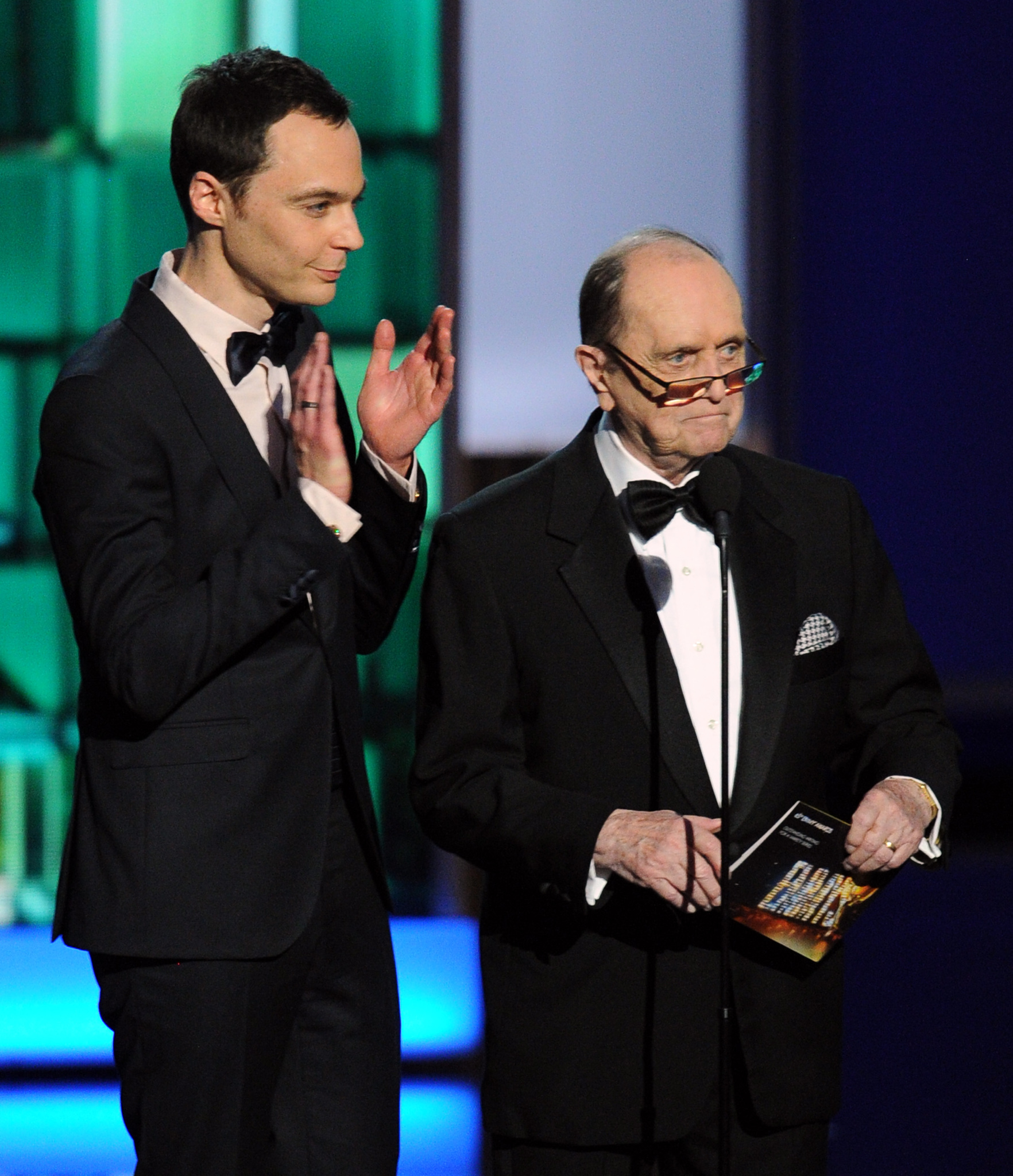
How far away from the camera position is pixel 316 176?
181cm

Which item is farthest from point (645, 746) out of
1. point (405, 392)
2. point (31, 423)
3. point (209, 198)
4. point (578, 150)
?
point (31, 423)

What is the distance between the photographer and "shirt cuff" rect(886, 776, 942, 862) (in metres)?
1.85

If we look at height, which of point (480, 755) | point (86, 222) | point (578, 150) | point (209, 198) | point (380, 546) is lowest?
point (480, 755)

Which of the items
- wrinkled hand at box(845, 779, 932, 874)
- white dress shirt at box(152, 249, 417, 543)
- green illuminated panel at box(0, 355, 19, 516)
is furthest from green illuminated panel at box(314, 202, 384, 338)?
wrinkled hand at box(845, 779, 932, 874)

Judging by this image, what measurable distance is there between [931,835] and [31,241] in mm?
3026

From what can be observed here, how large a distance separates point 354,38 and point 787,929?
2.85m

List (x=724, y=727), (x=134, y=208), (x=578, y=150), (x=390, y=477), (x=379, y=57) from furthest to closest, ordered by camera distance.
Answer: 1. (x=134, y=208)
2. (x=379, y=57)
3. (x=578, y=150)
4. (x=390, y=477)
5. (x=724, y=727)

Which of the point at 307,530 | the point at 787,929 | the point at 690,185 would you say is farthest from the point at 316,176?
the point at 690,185

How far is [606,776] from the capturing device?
1.87 meters

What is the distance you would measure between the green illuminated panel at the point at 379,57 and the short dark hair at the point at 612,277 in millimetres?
2068

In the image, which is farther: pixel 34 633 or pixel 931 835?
pixel 34 633

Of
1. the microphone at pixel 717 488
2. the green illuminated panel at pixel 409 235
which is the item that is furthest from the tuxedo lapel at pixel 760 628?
the green illuminated panel at pixel 409 235

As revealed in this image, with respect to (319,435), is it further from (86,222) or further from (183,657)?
(86,222)

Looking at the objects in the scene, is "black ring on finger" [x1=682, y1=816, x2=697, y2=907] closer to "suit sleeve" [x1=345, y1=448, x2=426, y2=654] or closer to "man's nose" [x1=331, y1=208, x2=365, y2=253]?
"suit sleeve" [x1=345, y1=448, x2=426, y2=654]
